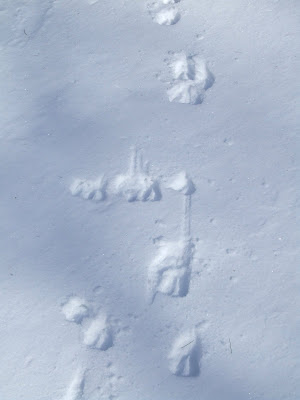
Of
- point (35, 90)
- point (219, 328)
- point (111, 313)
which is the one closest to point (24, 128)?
point (35, 90)

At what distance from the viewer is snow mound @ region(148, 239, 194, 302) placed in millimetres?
1384

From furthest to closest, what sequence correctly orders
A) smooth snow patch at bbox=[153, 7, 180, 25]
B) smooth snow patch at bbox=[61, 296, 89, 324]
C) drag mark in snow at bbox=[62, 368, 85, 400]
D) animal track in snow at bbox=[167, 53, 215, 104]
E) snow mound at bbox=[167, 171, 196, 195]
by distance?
smooth snow patch at bbox=[153, 7, 180, 25] < animal track in snow at bbox=[167, 53, 215, 104] < snow mound at bbox=[167, 171, 196, 195] < smooth snow patch at bbox=[61, 296, 89, 324] < drag mark in snow at bbox=[62, 368, 85, 400]

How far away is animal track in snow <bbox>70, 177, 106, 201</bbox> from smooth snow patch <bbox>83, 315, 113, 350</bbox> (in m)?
0.46

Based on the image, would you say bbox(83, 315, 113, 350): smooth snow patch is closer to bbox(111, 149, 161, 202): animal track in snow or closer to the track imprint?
the track imprint

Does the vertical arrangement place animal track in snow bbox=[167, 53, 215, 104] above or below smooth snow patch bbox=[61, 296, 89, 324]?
above

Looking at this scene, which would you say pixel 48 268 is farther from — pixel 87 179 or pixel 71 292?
pixel 87 179

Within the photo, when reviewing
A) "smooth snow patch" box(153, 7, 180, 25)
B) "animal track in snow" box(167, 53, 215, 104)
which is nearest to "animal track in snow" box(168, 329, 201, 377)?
"animal track in snow" box(167, 53, 215, 104)

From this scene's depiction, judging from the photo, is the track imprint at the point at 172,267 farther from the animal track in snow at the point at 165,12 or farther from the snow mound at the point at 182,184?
the animal track in snow at the point at 165,12

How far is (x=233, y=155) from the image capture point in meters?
1.59

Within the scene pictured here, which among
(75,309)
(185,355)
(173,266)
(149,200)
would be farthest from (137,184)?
(185,355)

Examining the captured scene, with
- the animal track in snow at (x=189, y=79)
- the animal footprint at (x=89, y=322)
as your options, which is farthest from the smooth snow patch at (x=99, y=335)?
the animal track in snow at (x=189, y=79)

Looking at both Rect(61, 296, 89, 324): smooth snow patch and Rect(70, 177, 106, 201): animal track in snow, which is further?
Rect(70, 177, 106, 201): animal track in snow

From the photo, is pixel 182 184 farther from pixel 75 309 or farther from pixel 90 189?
pixel 75 309

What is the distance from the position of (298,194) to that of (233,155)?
284 millimetres
